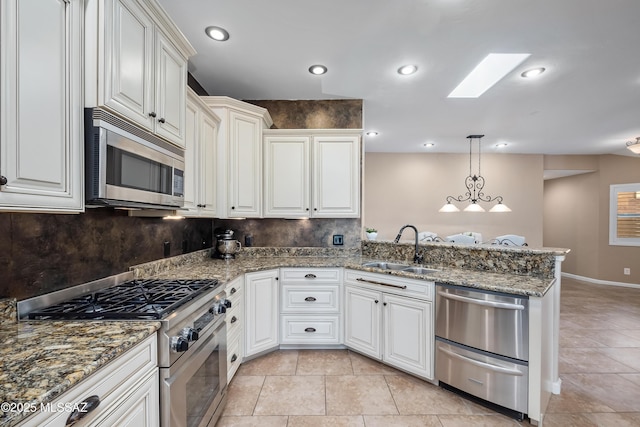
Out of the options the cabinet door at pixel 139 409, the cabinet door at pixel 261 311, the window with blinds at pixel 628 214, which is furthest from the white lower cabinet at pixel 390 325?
the window with blinds at pixel 628 214

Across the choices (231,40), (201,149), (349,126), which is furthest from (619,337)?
(231,40)

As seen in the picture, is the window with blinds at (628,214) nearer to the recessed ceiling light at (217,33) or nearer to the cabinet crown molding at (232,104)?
the cabinet crown molding at (232,104)

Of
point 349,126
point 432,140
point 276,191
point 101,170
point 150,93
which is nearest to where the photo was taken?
point 101,170

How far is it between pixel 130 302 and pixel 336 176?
2.23 m

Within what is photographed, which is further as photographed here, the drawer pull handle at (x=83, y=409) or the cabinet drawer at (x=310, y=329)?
the cabinet drawer at (x=310, y=329)

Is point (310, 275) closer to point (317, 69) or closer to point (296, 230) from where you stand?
point (296, 230)

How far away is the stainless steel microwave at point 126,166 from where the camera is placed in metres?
1.12

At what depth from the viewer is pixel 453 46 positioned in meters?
2.27

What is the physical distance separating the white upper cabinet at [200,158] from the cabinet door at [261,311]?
76 centimetres

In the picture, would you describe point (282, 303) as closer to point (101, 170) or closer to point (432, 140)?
point (101, 170)

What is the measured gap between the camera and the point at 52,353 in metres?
0.85

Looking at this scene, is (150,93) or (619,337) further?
(619,337)

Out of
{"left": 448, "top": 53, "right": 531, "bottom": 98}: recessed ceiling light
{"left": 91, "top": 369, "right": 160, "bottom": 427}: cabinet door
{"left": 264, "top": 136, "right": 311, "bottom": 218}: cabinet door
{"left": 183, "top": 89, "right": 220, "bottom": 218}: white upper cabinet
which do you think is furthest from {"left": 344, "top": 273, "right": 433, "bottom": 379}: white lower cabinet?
{"left": 448, "top": 53, "right": 531, "bottom": 98}: recessed ceiling light

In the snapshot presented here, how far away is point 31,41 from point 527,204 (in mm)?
7752
